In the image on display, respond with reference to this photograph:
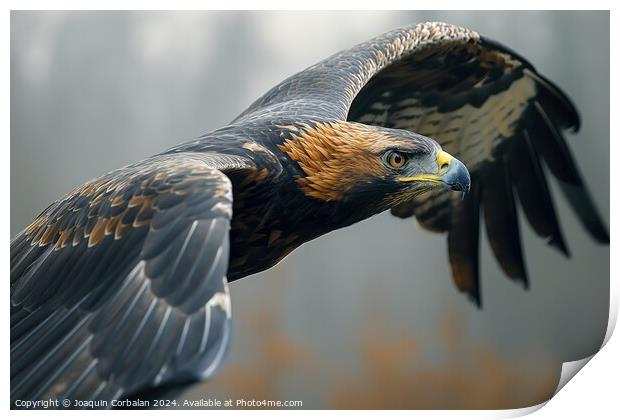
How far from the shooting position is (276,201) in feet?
14.8

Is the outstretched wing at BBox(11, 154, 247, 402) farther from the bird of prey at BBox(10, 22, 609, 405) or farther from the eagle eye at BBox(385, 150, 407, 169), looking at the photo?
the eagle eye at BBox(385, 150, 407, 169)

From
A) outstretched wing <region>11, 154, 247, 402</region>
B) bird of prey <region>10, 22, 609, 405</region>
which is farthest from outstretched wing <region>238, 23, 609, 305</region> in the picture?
outstretched wing <region>11, 154, 247, 402</region>

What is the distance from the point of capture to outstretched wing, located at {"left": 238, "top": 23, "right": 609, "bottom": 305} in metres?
5.59

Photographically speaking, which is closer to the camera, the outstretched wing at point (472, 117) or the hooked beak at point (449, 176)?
the hooked beak at point (449, 176)

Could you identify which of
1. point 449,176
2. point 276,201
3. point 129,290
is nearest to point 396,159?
point 449,176

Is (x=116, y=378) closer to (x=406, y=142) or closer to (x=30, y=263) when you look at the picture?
(x=30, y=263)

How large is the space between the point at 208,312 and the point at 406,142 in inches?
68.5

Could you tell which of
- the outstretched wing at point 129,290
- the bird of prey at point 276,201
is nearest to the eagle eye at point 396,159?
the bird of prey at point 276,201

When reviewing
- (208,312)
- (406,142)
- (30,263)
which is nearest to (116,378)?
(208,312)

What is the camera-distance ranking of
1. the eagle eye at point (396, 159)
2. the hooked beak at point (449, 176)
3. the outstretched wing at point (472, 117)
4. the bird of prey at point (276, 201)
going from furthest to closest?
1. the outstretched wing at point (472, 117)
2. the eagle eye at point (396, 159)
3. the hooked beak at point (449, 176)
4. the bird of prey at point (276, 201)

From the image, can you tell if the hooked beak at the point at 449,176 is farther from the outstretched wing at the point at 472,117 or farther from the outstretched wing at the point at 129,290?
the outstretched wing at the point at 129,290

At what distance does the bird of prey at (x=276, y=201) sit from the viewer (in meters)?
3.24

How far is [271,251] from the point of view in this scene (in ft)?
15.4

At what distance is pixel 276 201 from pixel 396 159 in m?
0.60
